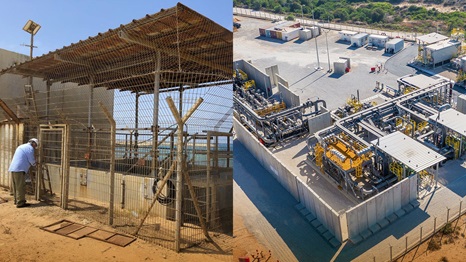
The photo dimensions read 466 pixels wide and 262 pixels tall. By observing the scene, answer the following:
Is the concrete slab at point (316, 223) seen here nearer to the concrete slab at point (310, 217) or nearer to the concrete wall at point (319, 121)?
the concrete slab at point (310, 217)

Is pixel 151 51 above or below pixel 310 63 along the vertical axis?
below

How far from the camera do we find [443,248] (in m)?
3.27

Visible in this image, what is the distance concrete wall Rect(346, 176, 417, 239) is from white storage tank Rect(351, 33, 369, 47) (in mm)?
6252

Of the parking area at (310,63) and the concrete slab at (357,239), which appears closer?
the concrete slab at (357,239)

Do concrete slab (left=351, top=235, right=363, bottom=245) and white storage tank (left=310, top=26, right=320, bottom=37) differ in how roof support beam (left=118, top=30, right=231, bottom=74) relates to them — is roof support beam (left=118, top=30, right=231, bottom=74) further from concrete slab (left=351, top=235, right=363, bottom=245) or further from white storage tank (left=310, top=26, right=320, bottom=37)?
white storage tank (left=310, top=26, right=320, bottom=37)

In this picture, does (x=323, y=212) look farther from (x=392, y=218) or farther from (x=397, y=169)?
(x=397, y=169)

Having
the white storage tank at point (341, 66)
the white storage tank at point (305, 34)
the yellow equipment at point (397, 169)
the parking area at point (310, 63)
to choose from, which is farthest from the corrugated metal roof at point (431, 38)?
the yellow equipment at point (397, 169)

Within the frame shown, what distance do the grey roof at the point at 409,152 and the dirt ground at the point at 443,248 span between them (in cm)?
85

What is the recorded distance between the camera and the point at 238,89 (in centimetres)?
777

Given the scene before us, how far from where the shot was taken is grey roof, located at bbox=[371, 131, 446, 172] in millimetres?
4230

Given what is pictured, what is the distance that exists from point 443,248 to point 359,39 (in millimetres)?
7269

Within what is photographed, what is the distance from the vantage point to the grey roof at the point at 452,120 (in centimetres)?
495

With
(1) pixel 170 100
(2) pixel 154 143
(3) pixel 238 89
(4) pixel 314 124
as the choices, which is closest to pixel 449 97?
(4) pixel 314 124

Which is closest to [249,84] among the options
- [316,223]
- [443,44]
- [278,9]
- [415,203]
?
[278,9]
